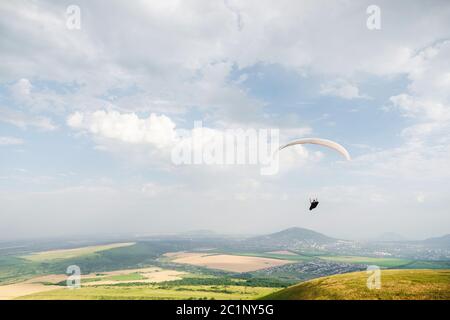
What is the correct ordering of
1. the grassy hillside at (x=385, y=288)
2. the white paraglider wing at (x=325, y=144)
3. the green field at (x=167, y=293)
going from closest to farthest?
the white paraglider wing at (x=325, y=144) < the grassy hillside at (x=385, y=288) < the green field at (x=167, y=293)

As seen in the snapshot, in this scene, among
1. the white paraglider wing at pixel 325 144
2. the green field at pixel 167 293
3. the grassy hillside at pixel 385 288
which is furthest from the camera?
the green field at pixel 167 293

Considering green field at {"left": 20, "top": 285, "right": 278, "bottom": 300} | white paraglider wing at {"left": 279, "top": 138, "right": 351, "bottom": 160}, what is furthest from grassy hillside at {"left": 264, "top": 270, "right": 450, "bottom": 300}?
green field at {"left": 20, "top": 285, "right": 278, "bottom": 300}

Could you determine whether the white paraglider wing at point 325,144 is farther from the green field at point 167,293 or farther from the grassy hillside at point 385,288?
the green field at point 167,293

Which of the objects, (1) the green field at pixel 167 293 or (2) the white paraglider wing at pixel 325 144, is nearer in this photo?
(2) the white paraglider wing at pixel 325 144

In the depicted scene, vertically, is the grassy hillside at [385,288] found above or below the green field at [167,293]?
above

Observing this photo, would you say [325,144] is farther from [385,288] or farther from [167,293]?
[167,293]

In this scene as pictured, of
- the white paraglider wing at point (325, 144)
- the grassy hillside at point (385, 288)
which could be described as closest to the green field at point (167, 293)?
the grassy hillside at point (385, 288)

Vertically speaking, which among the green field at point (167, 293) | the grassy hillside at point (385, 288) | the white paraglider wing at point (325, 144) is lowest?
the green field at point (167, 293)
